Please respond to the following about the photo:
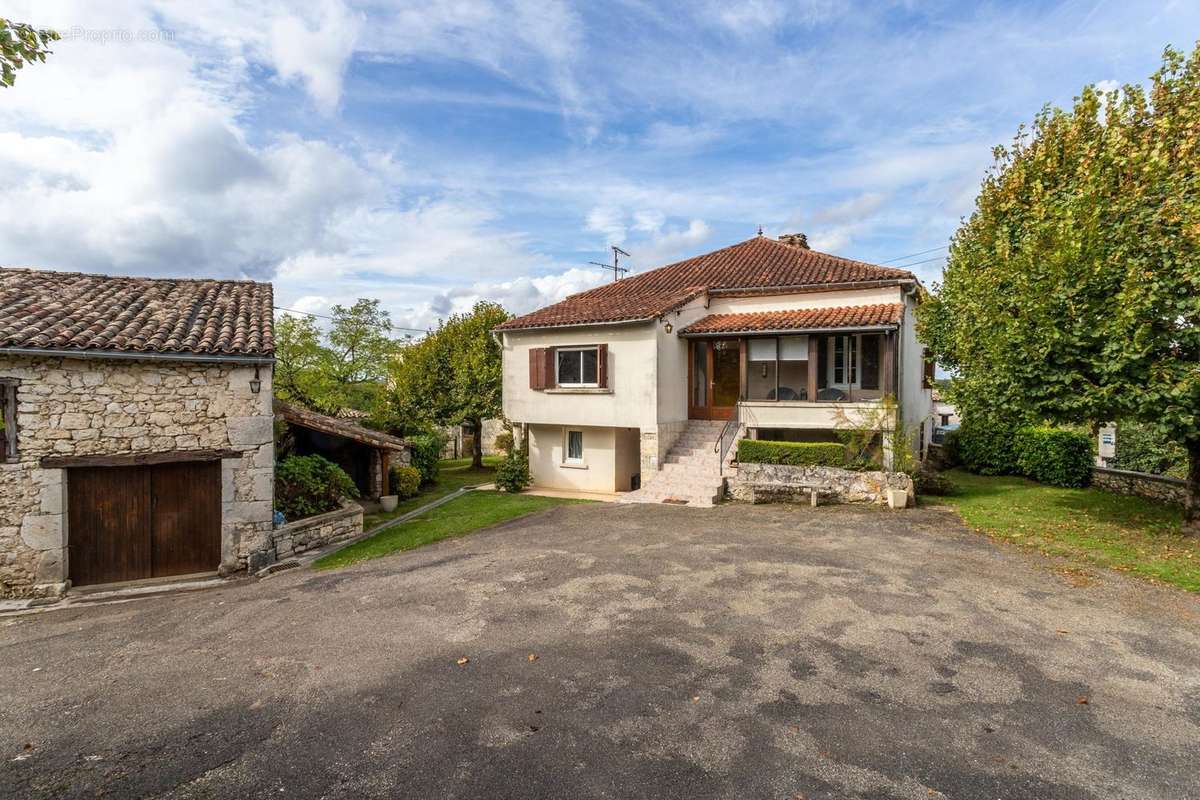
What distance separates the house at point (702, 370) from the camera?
17.2 meters

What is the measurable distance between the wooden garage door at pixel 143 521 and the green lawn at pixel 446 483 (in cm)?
381

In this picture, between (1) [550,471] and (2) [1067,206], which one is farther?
(1) [550,471]

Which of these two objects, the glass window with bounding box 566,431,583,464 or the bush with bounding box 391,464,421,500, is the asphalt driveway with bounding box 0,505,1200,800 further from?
the glass window with bounding box 566,431,583,464

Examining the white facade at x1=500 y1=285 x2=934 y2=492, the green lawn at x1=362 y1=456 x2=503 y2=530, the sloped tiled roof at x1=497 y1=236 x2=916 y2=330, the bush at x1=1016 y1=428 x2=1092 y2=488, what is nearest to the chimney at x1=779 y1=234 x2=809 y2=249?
the sloped tiled roof at x1=497 y1=236 x2=916 y2=330

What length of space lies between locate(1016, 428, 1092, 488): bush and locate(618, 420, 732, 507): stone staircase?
35.7 ft

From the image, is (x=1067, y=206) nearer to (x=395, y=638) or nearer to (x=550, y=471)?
(x=395, y=638)

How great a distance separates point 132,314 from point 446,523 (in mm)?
8147

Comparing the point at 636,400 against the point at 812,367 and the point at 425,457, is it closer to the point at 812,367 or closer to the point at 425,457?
the point at 812,367

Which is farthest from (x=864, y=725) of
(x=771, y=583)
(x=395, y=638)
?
(x=395, y=638)

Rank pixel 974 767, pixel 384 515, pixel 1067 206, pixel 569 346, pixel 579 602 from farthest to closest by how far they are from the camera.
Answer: pixel 569 346 → pixel 384 515 → pixel 1067 206 → pixel 579 602 → pixel 974 767

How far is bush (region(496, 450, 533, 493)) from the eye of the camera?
63.4 ft

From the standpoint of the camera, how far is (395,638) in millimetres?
7250

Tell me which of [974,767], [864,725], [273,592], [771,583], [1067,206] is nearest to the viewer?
[974,767]

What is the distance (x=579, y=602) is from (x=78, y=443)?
964cm
